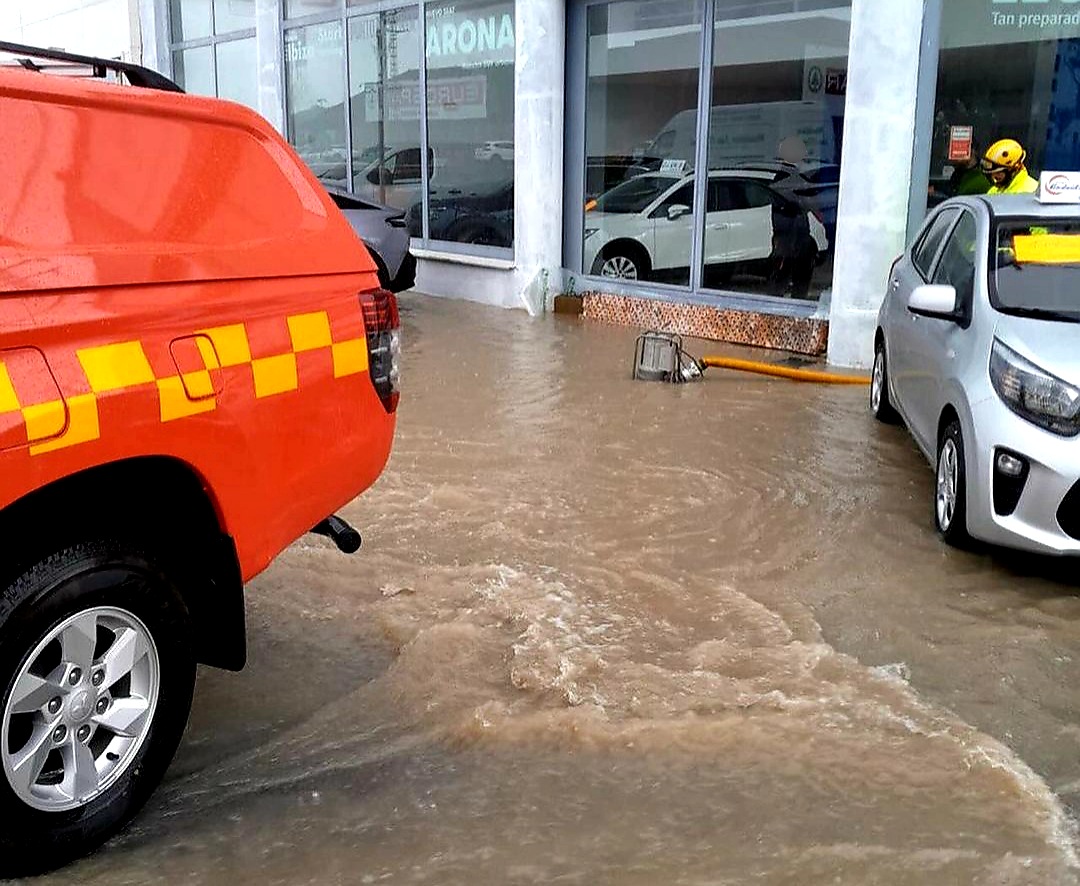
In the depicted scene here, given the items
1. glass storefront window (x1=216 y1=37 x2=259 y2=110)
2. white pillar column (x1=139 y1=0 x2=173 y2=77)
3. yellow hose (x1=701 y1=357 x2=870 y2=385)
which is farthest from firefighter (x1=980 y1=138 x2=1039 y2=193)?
white pillar column (x1=139 y1=0 x2=173 y2=77)

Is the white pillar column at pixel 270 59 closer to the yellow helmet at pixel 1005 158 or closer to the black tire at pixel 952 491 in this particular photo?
the yellow helmet at pixel 1005 158

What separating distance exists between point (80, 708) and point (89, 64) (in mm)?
1929

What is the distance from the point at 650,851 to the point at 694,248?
914 centimetres

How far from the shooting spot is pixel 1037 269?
17.5 ft

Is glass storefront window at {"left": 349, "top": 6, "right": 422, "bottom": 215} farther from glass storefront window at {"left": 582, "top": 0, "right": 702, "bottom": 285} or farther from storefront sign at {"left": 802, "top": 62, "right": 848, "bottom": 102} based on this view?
storefront sign at {"left": 802, "top": 62, "right": 848, "bottom": 102}

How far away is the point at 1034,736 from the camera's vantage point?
11.6 feet

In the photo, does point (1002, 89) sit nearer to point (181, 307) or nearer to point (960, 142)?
point (960, 142)

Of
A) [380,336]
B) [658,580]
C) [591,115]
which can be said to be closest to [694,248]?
[591,115]

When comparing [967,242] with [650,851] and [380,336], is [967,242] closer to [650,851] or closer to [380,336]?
[380,336]

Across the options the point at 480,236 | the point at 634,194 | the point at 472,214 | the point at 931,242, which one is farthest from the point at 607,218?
the point at 931,242

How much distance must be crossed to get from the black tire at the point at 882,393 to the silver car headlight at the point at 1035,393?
8.60 feet

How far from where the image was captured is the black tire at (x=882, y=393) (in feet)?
24.6

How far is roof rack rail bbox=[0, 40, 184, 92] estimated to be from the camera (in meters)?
3.34

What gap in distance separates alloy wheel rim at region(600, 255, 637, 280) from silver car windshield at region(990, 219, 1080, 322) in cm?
693
